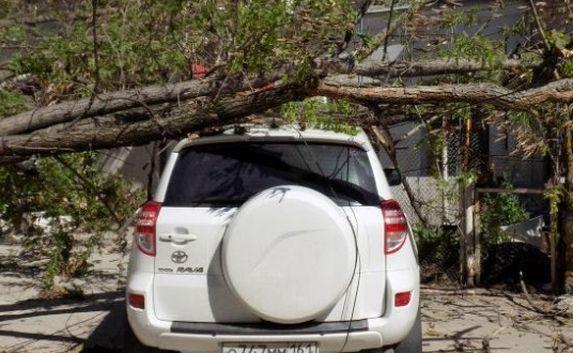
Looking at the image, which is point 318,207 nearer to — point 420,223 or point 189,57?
point 189,57

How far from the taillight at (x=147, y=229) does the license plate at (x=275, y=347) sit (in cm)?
78

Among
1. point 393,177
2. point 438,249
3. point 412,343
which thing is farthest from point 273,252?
point 438,249

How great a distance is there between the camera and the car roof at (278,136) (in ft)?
16.2

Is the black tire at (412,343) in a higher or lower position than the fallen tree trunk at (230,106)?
lower

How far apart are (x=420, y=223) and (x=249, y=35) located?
430cm

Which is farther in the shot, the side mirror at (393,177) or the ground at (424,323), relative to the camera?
the ground at (424,323)

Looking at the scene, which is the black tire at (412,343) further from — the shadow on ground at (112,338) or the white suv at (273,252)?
the shadow on ground at (112,338)

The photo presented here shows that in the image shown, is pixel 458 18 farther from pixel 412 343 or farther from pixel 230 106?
pixel 412 343

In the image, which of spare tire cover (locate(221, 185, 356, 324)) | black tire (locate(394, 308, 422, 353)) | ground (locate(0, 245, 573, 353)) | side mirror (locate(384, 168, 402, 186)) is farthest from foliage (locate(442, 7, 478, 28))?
spare tire cover (locate(221, 185, 356, 324))

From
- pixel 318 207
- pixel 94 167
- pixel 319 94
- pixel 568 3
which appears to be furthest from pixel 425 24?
pixel 94 167

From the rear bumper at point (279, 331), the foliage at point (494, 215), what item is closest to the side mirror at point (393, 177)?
the rear bumper at point (279, 331)

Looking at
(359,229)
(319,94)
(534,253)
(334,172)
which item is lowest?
(534,253)

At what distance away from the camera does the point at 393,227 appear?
15.4ft

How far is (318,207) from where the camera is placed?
441 cm
